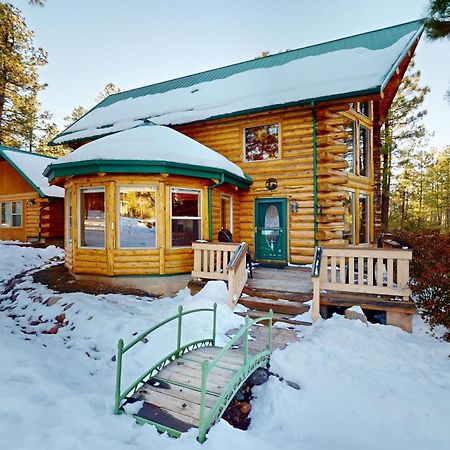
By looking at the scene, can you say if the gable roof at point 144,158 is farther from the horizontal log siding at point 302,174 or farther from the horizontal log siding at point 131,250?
the horizontal log siding at point 302,174

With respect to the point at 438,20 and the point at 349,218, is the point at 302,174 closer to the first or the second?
the point at 349,218

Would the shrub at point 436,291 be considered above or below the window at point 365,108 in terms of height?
below

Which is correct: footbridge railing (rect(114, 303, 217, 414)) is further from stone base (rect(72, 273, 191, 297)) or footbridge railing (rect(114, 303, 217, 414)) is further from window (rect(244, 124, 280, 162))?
window (rect(244, 124, 280, 162))

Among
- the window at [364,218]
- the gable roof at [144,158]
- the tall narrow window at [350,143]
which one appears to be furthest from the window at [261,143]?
the window at [364,218]

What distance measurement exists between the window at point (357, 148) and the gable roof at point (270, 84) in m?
2.02

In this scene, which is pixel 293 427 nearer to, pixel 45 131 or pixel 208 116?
pixel 208 116

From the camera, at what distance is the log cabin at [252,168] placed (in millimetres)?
8242

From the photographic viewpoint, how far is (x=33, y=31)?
22.3 metres

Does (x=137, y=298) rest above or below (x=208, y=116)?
below

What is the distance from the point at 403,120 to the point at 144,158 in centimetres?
1998

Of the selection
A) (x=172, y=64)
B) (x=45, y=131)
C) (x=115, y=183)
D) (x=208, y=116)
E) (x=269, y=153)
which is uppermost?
(x=172, y=64)

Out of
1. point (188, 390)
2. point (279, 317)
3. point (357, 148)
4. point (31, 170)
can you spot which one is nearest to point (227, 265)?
point (279, 317)

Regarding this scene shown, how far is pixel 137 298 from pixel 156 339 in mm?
2352

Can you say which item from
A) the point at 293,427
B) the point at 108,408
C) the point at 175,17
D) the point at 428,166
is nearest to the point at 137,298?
the point at 108,408
